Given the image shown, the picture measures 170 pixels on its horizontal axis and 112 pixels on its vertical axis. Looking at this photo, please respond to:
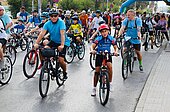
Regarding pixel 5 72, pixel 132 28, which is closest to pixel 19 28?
pixel 132 28

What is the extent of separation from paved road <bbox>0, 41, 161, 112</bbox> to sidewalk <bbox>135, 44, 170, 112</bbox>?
0.18 m

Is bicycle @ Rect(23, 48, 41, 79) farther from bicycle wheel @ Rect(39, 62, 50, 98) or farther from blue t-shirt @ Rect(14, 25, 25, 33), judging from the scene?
blue t-shirt @ Rect(14, 25, 25, 33)

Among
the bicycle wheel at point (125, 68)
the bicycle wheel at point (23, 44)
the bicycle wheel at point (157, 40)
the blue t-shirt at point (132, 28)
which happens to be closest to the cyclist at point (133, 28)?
the blue t-shirt at point (132, 28)

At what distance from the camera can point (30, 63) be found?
9031 mm

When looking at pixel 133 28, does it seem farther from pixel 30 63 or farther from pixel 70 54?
pixel 30 63

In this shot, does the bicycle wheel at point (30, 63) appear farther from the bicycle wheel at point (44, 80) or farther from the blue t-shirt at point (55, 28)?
the bicycle wheel at point (44, 80)

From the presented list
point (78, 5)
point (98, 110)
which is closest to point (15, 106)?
point (98, 110)

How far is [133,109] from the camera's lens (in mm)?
6477

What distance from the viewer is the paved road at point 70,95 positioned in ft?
21.2

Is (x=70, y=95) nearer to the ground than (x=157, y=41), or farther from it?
nearer to the ground

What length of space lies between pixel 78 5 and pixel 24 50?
3280cm

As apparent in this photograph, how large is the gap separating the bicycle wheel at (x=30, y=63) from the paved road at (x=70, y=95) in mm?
186

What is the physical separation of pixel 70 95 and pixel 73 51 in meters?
4.71

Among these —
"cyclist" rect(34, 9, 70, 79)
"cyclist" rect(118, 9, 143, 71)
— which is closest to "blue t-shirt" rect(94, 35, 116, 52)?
"cyclist" rect(34, 9, 70, 79)
